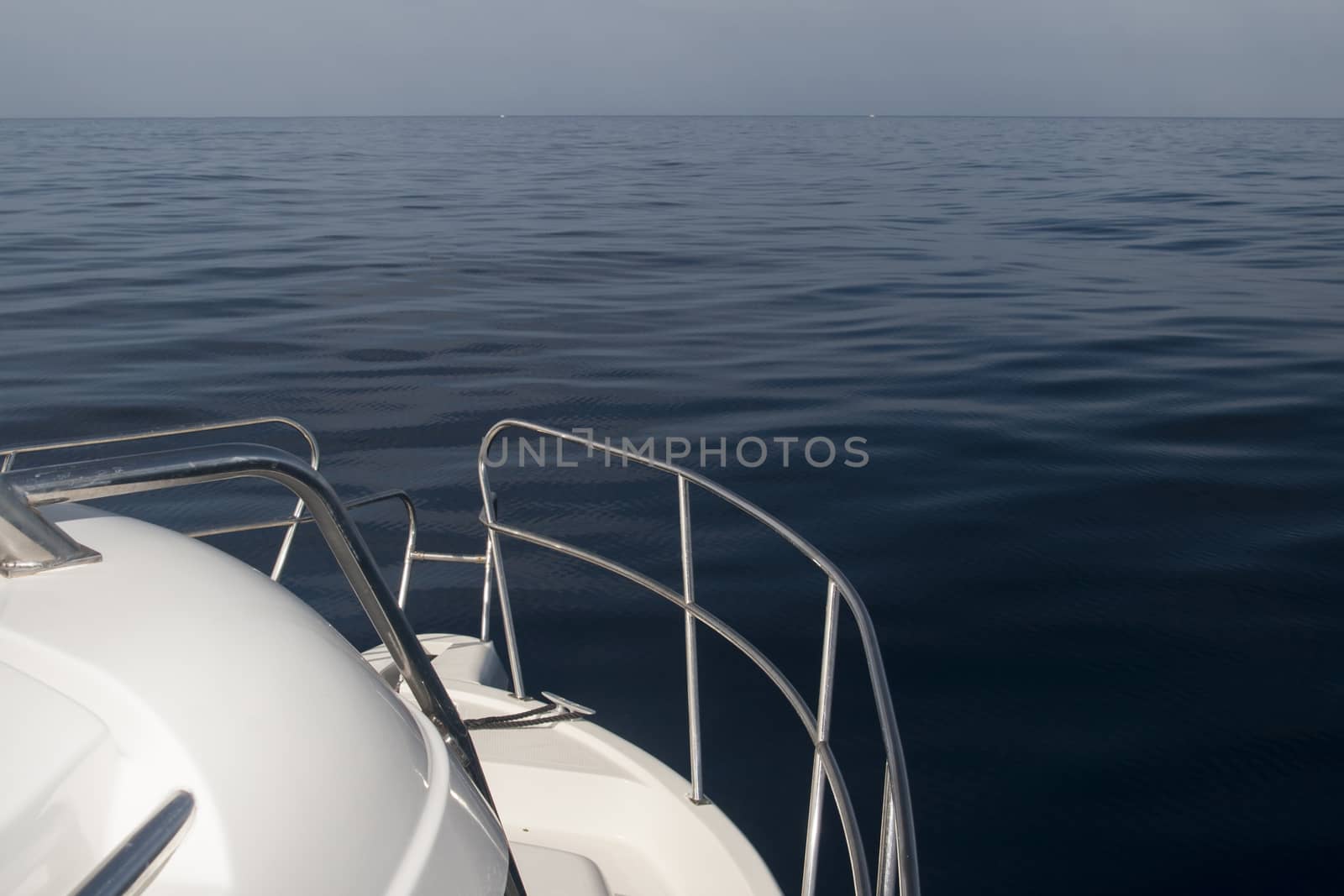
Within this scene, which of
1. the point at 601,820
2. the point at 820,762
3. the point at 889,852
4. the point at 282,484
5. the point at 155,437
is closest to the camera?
the point at 282,484

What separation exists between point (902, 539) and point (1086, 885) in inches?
86.7

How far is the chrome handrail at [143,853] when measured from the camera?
2.92 ft

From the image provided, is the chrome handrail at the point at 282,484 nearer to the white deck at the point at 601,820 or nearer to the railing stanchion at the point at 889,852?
the railing stanchion at the point at 889,852

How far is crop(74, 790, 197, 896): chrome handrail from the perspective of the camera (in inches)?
35.1

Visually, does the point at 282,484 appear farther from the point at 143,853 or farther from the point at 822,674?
the point at 822,674

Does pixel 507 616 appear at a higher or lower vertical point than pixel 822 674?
lower

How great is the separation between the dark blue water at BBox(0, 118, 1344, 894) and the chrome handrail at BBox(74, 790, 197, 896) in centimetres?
248

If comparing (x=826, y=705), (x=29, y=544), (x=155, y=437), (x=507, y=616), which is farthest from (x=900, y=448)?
(x=29, y=544)

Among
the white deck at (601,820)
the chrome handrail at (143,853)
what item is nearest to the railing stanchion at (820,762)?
the white deck at (601,820)

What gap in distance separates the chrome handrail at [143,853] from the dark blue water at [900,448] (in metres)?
2.48

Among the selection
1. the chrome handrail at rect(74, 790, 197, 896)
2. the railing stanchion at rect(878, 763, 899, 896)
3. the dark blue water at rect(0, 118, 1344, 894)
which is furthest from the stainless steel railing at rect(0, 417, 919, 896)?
the dark blue water at rect(0, 118, 1344, 894)

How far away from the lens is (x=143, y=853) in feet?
3.04

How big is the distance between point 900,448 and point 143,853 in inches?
223

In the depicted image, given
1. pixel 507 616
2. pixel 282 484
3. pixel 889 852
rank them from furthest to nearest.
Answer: pixel 507 616 < pixel 889 852 < pixel 282 484
